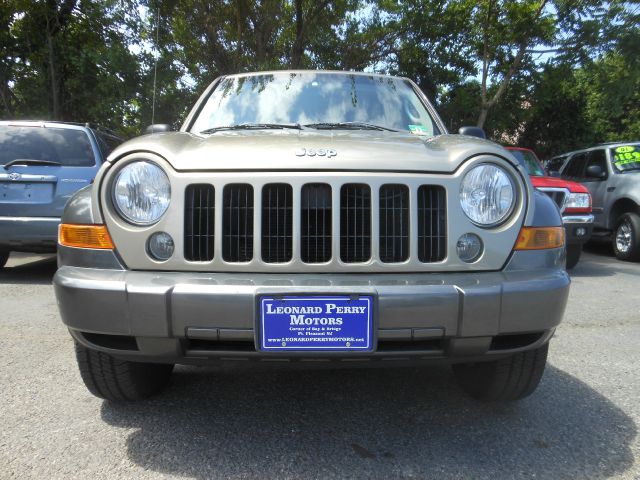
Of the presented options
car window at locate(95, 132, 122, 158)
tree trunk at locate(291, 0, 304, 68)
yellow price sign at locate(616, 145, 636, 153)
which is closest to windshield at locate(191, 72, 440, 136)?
car window at locate(95, 132, 122, 158)

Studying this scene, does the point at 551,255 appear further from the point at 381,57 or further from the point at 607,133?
the point at 607,133

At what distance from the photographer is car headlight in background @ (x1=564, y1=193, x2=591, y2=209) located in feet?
21.1

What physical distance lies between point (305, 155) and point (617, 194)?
7.51 m

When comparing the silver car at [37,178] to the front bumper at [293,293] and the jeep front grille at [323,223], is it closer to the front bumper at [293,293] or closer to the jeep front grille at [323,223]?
the front bumper at [293,293]

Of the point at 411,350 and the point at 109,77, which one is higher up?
the point at 109,77

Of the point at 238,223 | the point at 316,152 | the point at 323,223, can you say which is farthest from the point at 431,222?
the point at 238,223

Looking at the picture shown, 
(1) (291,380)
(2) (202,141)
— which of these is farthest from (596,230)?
(2) (202,141)

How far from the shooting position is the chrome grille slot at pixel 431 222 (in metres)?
1.92

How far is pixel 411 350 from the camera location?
5.95 ft

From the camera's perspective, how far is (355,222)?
1918 millimetres

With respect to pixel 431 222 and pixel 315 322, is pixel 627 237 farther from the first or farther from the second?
pixel 315 322

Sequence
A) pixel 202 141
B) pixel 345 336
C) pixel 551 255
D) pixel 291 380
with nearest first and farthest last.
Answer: pixel 345 336
pixel 551 255
pixel 202 141
pixel 291 380

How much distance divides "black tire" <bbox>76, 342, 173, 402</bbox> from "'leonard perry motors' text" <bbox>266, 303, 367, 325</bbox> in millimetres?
852

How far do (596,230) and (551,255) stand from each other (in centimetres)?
735
